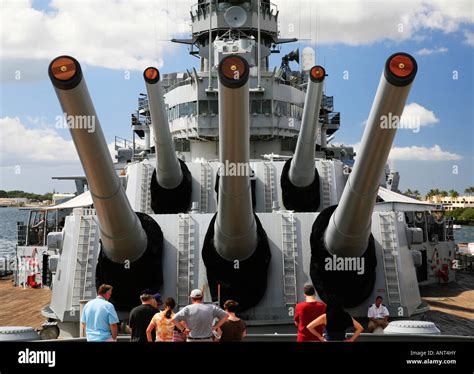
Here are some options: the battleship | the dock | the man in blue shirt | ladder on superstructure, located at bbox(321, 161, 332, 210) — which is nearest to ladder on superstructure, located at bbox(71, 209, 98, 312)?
the battleship

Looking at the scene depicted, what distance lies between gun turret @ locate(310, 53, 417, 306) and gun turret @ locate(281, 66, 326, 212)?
217 cm

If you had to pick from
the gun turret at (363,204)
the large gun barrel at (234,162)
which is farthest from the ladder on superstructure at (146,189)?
the gun turret at (363,204)

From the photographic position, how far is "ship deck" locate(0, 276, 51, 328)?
12.6 meters

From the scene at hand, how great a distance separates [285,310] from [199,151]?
833 centimetres

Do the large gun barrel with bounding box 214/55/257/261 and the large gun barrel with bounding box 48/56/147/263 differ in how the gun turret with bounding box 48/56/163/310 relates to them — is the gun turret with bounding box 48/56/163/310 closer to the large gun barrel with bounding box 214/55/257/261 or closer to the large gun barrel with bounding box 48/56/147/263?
the large gun barrel with bounding box 48/56/147/263

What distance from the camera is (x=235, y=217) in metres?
6.34

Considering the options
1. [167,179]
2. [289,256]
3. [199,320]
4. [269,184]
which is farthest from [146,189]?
[199,320]

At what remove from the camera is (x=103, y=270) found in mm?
7176

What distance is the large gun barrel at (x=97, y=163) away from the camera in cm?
521

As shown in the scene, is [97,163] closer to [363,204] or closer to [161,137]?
[363,204]

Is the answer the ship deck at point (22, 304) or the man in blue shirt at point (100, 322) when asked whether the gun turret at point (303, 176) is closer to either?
the man in blue shirt at point (100, 322)
